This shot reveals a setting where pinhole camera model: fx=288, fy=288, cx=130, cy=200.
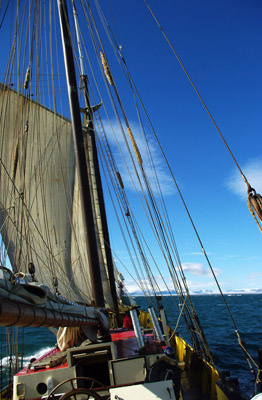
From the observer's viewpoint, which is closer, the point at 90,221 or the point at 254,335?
the point at 90,221

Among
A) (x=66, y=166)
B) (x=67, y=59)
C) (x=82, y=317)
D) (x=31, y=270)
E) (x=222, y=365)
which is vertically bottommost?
(x=222, y=365)

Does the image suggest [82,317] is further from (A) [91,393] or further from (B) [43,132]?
(B) [43,132]

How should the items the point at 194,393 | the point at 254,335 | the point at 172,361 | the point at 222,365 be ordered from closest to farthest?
the point at 172,361, the point at 194,393, the point at 222,365, the point at 254,335

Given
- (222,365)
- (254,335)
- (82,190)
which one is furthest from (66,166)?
(254,335)

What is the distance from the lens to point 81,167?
822cm

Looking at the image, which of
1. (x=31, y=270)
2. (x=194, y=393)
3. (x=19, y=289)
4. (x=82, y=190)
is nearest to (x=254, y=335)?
(x=194, y=393)

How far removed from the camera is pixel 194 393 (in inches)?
276

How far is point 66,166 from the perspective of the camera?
19500 mm

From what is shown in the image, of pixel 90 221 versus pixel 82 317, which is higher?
pixel 90 221

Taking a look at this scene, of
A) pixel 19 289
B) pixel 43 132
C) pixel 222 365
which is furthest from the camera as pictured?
Answer: pixel 43 132

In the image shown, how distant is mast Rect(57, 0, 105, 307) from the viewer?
741 cm

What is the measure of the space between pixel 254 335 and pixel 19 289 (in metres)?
22.4

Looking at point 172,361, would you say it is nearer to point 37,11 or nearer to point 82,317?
point 82,317

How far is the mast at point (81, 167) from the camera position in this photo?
741 cm
